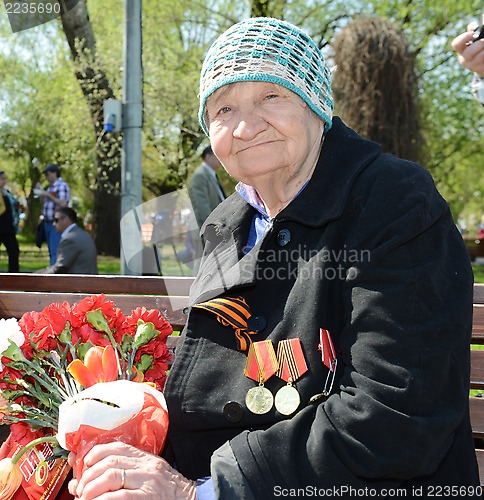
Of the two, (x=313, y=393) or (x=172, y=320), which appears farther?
(x=172, y=320)

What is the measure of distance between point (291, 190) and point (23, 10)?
4227 millimetres

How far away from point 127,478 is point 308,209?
2.45 feet

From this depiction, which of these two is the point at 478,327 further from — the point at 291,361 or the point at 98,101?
the point at 98,101

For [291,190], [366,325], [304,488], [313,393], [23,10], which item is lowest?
[304,488]

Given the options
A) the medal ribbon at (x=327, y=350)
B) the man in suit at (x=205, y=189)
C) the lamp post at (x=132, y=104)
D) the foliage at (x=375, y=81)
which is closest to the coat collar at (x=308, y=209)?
the medal ribbon at (x=327, y=350)

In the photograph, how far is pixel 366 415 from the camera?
150cm

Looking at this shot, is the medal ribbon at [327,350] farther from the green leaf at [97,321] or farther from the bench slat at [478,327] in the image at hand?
the bench slat at [478,327]

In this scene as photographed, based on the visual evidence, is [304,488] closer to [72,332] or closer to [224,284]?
[224,284]

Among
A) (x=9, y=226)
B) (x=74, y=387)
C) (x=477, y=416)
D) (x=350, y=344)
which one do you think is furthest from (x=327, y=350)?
(x=9, y=226)

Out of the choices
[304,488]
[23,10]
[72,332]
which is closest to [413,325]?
[304,488]

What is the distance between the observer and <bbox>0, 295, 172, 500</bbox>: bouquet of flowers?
1.71 meters

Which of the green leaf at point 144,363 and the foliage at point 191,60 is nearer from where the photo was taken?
the green leaf at point 144,363

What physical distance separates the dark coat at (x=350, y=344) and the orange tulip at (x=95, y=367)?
15cm

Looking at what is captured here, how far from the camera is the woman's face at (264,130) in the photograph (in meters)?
1.85
